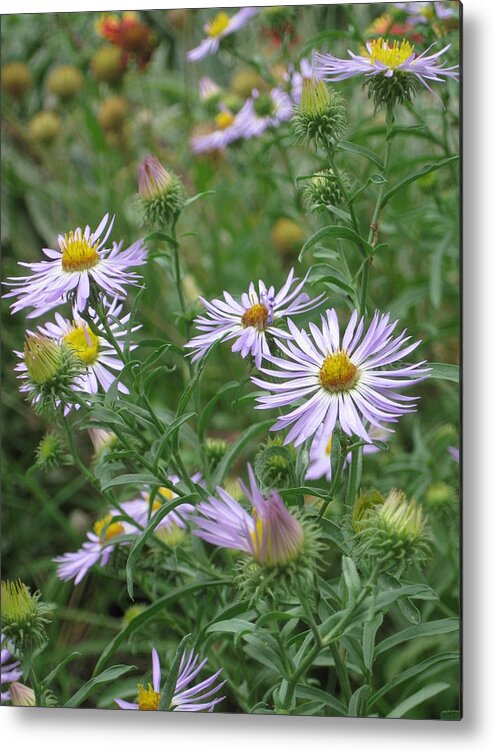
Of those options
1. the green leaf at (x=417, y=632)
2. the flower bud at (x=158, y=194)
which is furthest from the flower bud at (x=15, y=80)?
the green leaf at (x=417, y=632)

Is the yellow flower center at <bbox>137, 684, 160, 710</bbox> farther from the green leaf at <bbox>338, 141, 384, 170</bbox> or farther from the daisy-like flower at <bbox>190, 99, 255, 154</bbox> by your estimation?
the daisy-like flower at <bbox>190, 99, 255, 154</bbox>

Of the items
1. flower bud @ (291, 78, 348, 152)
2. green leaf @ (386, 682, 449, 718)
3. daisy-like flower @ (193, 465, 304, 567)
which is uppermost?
flower bud @ (291, 78, 348, 152)

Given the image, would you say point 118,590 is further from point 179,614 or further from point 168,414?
point 168,414

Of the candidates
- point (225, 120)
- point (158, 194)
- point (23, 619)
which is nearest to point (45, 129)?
point (225, 120)

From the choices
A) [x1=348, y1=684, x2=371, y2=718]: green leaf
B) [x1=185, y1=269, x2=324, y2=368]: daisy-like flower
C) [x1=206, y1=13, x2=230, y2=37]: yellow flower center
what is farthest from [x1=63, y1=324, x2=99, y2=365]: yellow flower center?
[x1=206, y1=13, x2=230, y2=37]: yellow flower center

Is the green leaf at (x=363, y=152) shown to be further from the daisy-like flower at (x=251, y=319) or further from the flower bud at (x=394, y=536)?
the flower bud at (x=394, y=536)

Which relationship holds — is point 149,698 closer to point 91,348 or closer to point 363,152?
point 91,348
